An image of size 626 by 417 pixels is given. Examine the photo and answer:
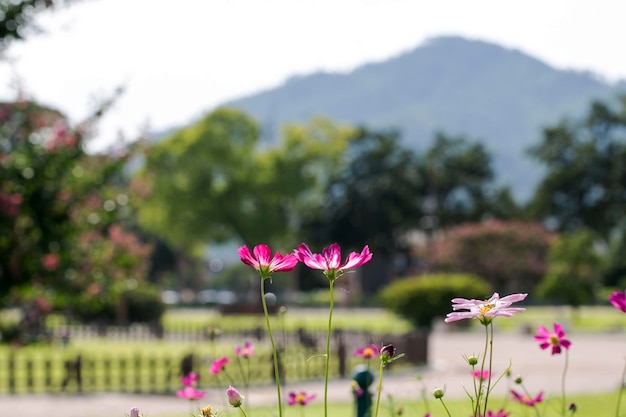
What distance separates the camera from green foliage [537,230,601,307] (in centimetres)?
4244

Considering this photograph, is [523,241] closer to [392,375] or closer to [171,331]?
[171,331]

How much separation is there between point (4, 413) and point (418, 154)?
6859cm

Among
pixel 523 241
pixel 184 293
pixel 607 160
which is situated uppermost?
pixel 607 160

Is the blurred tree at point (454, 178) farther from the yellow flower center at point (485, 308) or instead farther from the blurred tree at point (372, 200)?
the yellow flower center at point (485, 308)

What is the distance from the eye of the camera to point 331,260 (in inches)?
112

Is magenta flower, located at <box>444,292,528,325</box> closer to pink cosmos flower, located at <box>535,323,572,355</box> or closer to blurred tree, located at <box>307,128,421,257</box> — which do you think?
pink cosmos flower, located at <box>535,323,572,355</box>

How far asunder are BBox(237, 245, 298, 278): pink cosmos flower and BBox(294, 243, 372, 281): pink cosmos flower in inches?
1.6

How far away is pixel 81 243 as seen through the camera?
1409 cm

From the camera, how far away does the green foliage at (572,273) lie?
1671 inches

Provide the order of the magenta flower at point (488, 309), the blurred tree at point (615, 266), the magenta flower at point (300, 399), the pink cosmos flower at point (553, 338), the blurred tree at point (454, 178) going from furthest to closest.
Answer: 1. the blurred tree at point (454, 178)
2. the blurred tree at point (615, 266)
3. the magenta flower at point (300, 399)
4. the pink cosmos flower at point (553, 338)
5. the magenta flower at point (488, 309)

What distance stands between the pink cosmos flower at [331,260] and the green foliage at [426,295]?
92.3 feet

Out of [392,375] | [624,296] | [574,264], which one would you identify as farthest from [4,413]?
[574,264]

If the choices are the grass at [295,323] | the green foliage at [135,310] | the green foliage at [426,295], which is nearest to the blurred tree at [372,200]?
the grass at [295,323]

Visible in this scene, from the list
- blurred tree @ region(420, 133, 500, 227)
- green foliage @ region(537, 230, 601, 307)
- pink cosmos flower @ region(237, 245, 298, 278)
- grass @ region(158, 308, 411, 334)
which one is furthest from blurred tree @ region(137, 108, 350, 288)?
pink cosmos flower @ region(237, 245, 298, 278)
